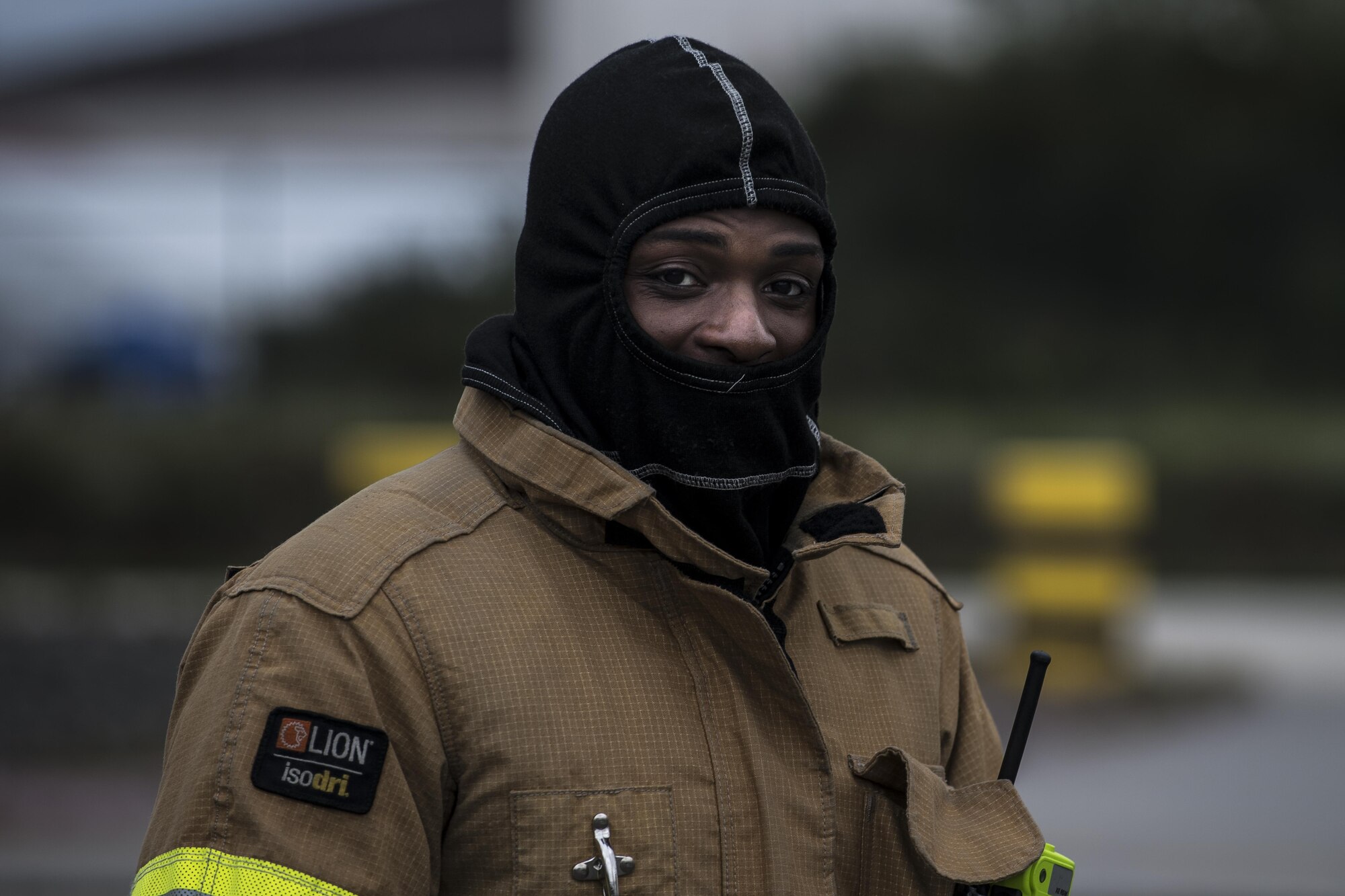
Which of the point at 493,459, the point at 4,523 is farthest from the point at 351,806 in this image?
the point at 4,523

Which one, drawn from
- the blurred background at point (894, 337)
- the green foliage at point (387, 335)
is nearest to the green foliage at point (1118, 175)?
the blurred background at point (894, 337)

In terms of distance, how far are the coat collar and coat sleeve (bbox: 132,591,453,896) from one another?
0.25 metres

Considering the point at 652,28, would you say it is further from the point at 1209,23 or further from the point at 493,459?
the point at 493,459

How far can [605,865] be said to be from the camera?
6.17 feet

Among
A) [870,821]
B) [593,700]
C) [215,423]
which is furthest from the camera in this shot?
[215,423]

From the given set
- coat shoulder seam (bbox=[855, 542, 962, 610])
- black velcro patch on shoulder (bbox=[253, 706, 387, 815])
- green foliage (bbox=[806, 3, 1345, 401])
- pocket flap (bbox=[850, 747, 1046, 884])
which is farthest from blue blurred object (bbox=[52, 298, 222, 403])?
black velcro patch on shoulder (bbox=[253, 706, 387, 815])

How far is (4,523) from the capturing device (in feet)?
38.7

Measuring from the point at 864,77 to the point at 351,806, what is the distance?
18.1 meters

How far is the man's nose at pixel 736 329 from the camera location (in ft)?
7.00

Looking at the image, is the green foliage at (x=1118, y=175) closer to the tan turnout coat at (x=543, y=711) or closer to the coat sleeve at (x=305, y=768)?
the tan turnout coat at (x=543, y=711)

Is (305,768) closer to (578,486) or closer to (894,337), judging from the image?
(578,486)

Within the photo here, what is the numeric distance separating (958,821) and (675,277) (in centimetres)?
81

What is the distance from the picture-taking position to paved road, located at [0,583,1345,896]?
5.89m

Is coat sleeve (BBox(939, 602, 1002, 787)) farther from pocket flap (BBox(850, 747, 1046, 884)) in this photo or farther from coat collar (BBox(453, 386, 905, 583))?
coat collar (BBox(453, 386, 905, 583))
